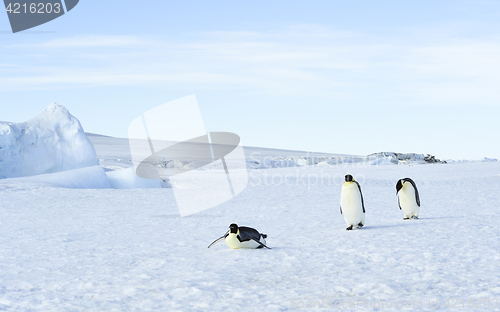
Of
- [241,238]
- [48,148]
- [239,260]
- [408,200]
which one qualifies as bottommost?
[408,200]

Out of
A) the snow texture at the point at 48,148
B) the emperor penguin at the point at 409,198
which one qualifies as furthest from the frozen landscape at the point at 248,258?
the snow texture at the point at 48,148

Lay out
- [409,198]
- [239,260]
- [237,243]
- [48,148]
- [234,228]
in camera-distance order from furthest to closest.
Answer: [48,148], [409,198], [237,243], [234,228], [239,260]

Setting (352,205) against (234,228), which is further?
(352,205)

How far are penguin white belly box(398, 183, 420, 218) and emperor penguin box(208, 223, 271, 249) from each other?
240 cm

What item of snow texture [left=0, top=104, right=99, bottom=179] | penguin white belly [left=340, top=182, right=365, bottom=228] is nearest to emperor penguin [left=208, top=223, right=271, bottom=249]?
penguin white belly [left=340, top=182, right=365, bottom=228]

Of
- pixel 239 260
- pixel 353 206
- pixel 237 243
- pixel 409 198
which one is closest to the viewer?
pixel 239 260

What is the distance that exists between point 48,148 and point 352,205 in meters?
9.71

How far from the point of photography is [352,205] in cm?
489

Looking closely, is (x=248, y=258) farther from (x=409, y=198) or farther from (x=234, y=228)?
(x=409, y=198)

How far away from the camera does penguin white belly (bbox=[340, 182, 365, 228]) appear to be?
4891mm

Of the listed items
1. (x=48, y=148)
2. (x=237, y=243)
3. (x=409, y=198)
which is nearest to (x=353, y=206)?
(x=409, y=198)

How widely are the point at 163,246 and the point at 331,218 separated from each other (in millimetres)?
2521

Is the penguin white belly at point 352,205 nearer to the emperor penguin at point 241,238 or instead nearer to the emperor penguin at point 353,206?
the emperor penguin at point 353,206

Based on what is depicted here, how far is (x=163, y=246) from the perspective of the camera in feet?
13.7
